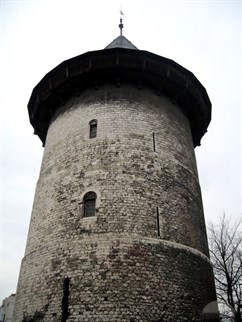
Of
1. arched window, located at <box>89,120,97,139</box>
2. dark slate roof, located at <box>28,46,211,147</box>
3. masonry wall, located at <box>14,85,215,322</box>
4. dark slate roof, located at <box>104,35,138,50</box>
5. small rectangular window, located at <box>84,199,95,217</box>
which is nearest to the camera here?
masonry wall, located at <box>14,85,215,322</box>

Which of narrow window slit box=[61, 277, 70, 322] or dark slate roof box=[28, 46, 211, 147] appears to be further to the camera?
dark slate roof box=[28, 46, 211, 147]

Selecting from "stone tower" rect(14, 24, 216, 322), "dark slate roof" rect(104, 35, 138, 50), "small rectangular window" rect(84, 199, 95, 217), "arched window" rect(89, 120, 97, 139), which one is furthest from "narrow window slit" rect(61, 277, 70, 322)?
"dark slate roof" rect(104, 35, 138, 50)

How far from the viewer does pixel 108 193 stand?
33.4 ft

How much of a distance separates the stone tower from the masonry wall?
3cm

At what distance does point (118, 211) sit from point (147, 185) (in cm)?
138

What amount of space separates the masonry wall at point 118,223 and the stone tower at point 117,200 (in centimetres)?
3

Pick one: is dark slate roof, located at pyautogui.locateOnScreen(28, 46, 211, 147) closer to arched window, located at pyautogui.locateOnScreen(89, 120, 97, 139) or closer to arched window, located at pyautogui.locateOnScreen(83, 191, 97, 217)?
arched window, located at pyautogui.locateOnScreen(89, 120, 97, 139)

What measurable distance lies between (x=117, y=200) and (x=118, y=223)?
29.2 inches

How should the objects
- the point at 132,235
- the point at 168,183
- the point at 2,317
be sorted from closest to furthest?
the point at 132,235 → the point at 168,183 → the point at 2,317

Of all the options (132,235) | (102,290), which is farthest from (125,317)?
(132,235)

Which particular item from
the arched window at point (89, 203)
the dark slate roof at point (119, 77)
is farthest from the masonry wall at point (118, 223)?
the dark slate roof at point (119, 77)

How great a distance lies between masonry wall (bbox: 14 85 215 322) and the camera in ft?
28.8

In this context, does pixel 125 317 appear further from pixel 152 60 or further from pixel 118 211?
pixel 152 60

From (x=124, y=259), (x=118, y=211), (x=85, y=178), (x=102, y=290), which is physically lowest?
(x=102, y=290)
